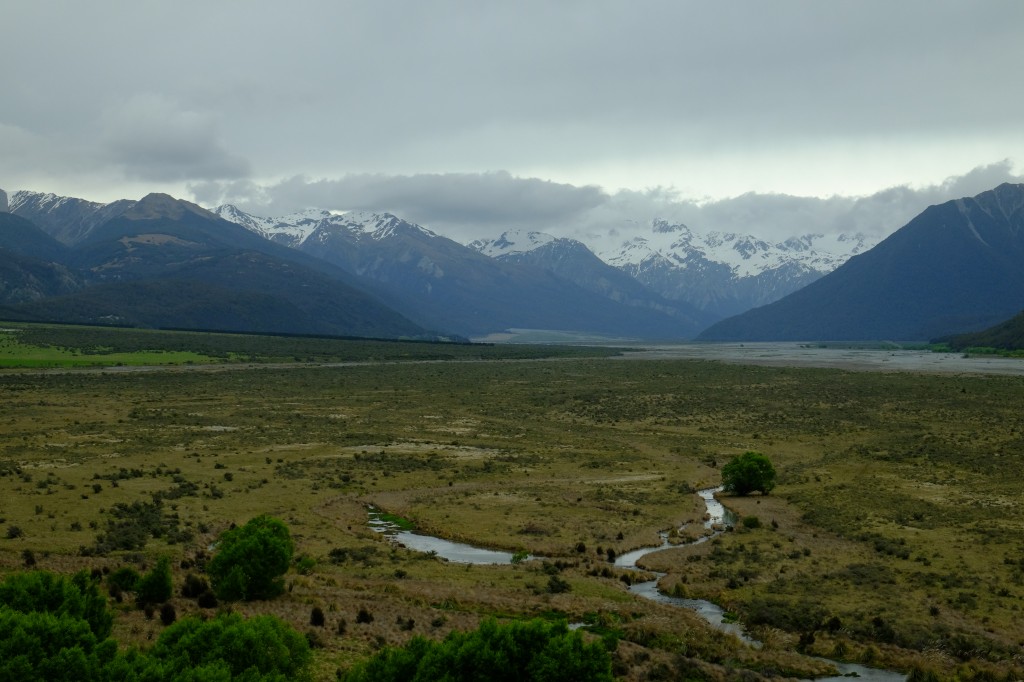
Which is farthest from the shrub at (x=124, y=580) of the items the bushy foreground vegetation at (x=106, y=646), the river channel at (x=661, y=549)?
the river channel at (x=661, y=549)

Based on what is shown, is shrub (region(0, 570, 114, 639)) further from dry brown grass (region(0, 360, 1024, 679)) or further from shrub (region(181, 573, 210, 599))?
shrub (region(181, 573, 210, 599))

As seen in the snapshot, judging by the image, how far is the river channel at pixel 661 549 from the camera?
23844mm

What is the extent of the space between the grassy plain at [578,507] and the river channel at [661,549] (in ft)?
2.11

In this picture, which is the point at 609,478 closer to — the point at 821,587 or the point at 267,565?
the point at 821,587

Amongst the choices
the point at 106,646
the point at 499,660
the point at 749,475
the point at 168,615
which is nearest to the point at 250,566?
the point at 168,615

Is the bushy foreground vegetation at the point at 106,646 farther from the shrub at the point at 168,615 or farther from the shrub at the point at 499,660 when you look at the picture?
the shrub at the point at 168,615

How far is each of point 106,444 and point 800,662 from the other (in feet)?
174

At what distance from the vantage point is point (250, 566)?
1063 inches

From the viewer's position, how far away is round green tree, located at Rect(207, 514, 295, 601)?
88.1 ft

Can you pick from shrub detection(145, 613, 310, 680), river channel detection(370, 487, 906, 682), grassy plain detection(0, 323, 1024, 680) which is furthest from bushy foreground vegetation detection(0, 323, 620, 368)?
shrub detection(145, 613, 310, 680)

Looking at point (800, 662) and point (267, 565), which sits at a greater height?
point (267, 565)

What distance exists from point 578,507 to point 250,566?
72.6ft

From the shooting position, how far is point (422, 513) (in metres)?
44.6

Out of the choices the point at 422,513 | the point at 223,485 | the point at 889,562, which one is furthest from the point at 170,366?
the point at 889,562
